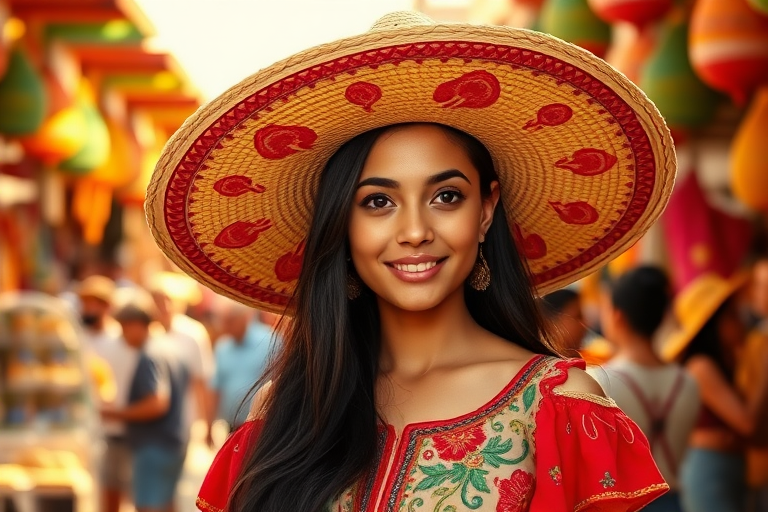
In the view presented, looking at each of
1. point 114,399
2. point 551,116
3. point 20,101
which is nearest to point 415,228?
point 551,116

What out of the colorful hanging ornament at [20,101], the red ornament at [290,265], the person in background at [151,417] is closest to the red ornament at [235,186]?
the red ornament at [290,265]

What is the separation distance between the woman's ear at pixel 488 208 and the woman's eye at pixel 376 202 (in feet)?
0.72

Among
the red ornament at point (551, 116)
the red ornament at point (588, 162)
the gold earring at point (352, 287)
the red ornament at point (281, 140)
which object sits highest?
the red ornament at point (551, 116)

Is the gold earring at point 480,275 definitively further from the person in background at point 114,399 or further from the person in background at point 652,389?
A: the person in background at point 114,399

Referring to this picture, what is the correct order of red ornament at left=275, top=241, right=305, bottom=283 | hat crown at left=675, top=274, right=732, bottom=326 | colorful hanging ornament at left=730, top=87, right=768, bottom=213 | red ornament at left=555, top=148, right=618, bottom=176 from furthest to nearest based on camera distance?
colorful hanging ornament at left=730, top=87, right=768, bottom=213 → hat crown at left=675, top=274, right=732, bottom=326 → red ornament at left=275, top=241, right=305, bottom=283 → red ornament at left=555, top=148, right=618, bottom=176

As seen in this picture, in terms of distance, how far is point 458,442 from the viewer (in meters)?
2.49

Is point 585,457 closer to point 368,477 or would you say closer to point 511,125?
point 368,477

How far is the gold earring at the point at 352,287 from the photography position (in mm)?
2793

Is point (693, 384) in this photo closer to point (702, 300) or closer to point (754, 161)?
point (702, 300)

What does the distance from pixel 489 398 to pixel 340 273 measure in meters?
0.42

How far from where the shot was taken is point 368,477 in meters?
2.55

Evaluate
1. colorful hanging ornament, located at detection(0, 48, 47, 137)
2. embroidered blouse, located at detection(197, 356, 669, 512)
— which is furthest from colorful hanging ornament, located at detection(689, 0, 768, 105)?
colorful hanging ornament, located at detection(0, 48, 47, 137)

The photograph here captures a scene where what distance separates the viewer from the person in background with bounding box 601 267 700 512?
4.45 meters

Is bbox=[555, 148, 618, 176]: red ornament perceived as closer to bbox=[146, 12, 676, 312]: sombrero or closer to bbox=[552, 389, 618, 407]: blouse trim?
bbox=[146, 12, 676, 312]: sombrero
